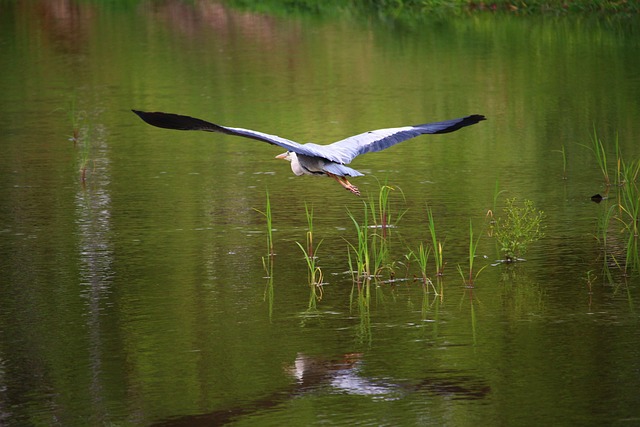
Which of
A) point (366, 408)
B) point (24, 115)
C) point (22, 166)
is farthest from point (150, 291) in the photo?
point (24, 115)

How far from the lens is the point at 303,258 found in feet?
33.0

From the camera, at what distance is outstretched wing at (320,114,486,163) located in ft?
29.7

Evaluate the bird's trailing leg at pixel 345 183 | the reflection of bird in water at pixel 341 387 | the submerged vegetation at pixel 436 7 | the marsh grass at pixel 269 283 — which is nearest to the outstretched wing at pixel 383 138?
the bird's trailing leg at pixel 345 183

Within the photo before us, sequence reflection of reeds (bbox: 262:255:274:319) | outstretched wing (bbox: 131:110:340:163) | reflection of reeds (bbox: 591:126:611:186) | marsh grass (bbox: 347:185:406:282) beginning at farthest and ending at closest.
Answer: reflection of reeds (bbox: 591:126:611:186) → marsh grass (bbox: 347:185:406:282) → reflection of reeds (bbox: 262:255:274:319) → outstretched wing (bbox: 131:110:340:163)

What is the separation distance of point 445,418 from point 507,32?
857 inches

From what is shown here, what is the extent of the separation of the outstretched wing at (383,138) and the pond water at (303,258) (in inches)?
34.6

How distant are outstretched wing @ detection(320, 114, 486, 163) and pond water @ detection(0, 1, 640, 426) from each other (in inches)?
34.6

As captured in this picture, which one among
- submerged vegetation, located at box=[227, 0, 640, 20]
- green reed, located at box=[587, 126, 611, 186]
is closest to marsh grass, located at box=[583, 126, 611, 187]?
green reed, located at box=[587, 126, 611, 186]

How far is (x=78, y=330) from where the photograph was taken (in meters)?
8.23

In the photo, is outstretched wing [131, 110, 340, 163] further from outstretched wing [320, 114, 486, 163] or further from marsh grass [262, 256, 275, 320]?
marsh grass [262, 256, 275, 320]

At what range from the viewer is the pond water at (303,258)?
698 cm

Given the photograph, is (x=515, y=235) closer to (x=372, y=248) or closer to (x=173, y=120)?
(x=372, y=248)

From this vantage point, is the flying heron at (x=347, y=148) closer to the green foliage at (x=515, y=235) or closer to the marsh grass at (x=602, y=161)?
the green foliage at (x=515, y=235)

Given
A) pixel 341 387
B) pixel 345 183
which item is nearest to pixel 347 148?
pixel 345 183
